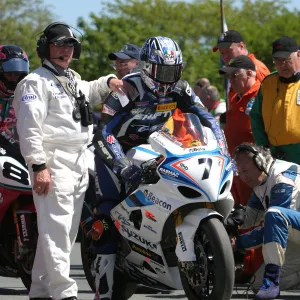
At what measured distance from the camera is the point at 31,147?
7859 millimetres

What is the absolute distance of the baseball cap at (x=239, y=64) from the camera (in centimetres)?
1119

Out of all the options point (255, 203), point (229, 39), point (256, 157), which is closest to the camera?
point (256, 157)

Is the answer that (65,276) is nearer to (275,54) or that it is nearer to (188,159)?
(188,159)

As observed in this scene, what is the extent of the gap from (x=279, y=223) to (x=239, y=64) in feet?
9.88

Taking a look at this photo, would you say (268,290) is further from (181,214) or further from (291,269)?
(181,214)

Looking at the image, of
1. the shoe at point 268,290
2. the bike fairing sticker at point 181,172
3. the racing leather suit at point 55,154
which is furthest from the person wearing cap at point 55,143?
the shoe at point 268,290

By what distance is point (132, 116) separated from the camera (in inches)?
326

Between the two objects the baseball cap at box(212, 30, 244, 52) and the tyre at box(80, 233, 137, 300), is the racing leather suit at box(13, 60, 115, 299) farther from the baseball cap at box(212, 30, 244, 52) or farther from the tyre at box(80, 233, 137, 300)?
the baseball cap at box(212, 30, 244, 52)

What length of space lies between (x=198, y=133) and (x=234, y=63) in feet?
11.4

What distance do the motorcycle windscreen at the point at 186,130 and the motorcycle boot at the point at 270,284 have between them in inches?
49.5

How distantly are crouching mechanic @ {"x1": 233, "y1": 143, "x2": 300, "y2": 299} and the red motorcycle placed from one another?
1.66 meters

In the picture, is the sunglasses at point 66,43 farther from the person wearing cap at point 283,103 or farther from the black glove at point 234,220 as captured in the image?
the person wearing cap at point 283,103

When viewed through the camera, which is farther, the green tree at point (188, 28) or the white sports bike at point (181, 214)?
the green tree at point (188, 28)

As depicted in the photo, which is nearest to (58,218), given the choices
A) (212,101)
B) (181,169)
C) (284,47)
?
(181,169)
